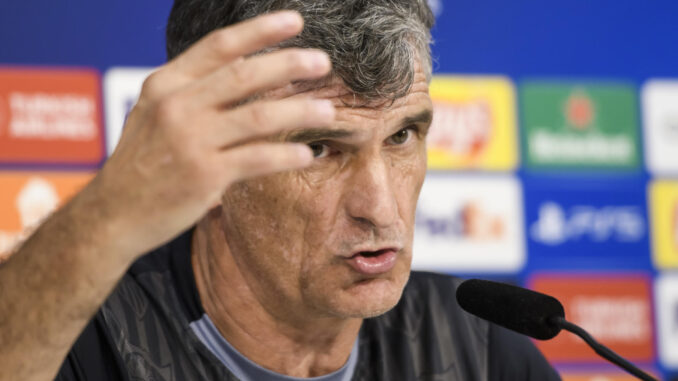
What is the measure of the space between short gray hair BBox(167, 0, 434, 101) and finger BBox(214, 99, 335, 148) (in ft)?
1.35

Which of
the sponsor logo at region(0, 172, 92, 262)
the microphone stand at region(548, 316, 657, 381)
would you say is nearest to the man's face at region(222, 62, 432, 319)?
the microphone stand at region(548, 316, 657, 381)

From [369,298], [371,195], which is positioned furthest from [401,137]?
[369,298]

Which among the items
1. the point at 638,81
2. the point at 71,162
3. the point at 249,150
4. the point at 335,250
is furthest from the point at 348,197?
the point at 638,81

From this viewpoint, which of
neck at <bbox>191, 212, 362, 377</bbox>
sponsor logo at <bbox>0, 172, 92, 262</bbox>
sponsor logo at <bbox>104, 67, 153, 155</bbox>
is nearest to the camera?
neck at <bbox>191, 212, 362, 377</bbox>

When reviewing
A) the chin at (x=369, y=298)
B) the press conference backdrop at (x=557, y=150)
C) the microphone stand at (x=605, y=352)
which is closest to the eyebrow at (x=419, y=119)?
the chin at (x=369, y=298)

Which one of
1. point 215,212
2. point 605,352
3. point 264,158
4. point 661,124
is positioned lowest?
point 605,352

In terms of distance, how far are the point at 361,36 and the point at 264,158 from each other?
1.54 ft

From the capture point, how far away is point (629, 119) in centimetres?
284

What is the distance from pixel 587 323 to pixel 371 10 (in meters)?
1.80

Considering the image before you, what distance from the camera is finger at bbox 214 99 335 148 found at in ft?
2.70

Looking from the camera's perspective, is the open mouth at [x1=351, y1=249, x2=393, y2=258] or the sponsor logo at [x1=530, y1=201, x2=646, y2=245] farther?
the sponsor logo at [x1=530, y1=201, x2=646, y2=245]

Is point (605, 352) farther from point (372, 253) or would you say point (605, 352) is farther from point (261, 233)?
point (261, 233)

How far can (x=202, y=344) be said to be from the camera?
1.32 meters

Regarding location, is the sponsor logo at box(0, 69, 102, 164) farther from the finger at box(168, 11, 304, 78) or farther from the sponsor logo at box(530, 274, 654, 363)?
the finger at box(168, 11, 304, 78)
